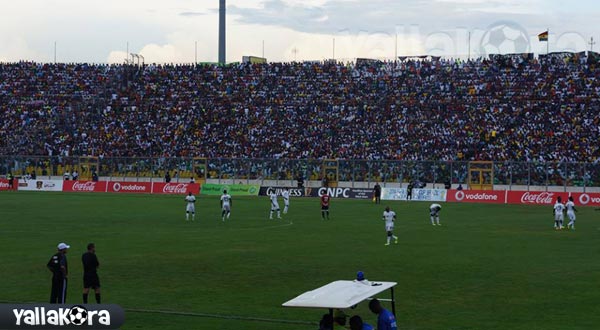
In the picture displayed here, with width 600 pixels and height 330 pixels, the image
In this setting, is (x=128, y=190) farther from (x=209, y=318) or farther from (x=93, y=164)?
(x=209, y=318)

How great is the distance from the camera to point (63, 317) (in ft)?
58.2

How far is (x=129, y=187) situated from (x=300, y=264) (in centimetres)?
5796

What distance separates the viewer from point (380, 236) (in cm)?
4753

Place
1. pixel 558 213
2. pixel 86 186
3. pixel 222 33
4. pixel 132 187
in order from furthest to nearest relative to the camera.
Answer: pixel 222 33
pixel 86 186
pixel 132 187
pixel 558 213

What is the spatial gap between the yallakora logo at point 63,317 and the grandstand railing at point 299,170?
64380 millimetres

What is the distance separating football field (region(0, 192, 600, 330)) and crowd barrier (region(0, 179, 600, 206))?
1334 centimetres

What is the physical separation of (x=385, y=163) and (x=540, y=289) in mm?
54101

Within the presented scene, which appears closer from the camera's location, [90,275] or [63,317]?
[63,317]

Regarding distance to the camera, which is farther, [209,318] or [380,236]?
[380,236]

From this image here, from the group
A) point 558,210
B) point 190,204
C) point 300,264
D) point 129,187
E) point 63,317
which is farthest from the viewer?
point 129,187

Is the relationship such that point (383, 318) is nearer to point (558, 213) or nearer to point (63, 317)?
point (63, 317)

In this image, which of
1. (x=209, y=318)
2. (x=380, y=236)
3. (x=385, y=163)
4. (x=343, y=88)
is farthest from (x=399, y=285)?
(x=343, y=88)

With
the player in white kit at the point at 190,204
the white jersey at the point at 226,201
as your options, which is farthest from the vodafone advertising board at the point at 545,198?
the player in white kit at the point at 190,204

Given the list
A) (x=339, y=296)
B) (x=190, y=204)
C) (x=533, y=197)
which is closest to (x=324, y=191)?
(x=190, y=204)
